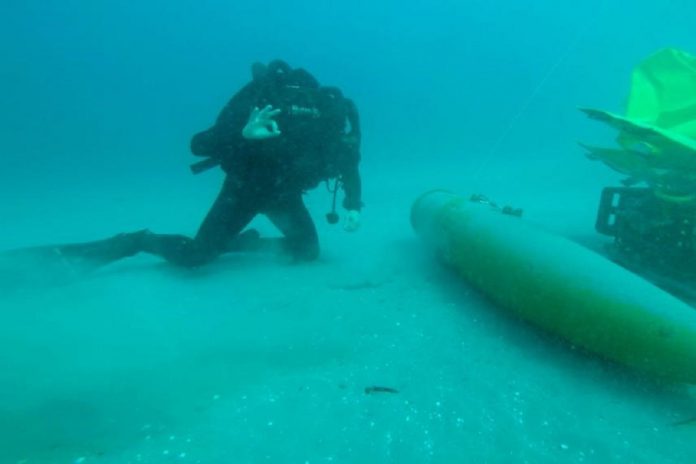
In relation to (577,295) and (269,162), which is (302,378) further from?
(269,162)

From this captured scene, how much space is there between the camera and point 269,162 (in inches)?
205

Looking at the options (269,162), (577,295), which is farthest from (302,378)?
(269,162)

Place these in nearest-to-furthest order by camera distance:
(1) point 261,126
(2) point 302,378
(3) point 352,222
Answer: (2) point 302,378
(1) point 261,126
(3) point 352,222

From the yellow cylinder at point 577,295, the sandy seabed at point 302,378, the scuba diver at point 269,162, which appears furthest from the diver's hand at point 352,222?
the yellow cylinder at point 577,295

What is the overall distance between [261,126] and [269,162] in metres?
0.71

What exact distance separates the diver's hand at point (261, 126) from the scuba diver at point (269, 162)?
0.10ft

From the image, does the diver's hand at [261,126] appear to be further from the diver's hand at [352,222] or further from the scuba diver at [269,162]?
the diver's hand at [352,222]

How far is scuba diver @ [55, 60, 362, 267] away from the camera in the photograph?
5.00 meters

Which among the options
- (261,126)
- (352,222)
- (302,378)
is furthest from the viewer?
(352,222)

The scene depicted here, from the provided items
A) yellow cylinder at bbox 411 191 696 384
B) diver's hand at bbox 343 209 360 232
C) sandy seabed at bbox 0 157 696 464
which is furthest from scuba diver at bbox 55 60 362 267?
yellow cylinder at bbox 411 191 696 384

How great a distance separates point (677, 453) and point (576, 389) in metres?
0.63

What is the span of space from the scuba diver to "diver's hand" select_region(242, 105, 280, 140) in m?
0.03

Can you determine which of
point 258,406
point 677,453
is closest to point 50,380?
point 258,406

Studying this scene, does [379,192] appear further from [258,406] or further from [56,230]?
[258,406]
